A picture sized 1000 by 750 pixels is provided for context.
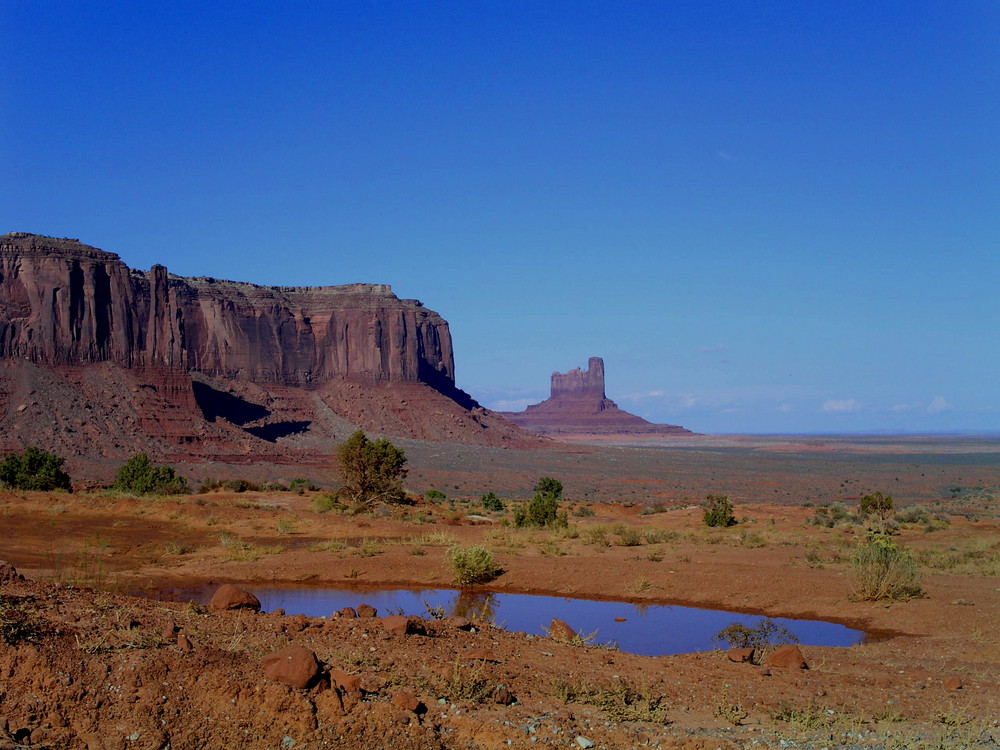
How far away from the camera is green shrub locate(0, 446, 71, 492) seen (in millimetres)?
35062

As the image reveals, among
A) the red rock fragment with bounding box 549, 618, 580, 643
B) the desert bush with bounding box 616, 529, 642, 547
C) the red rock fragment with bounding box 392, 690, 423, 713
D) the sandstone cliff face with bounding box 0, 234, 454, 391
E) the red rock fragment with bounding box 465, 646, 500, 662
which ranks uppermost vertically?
the sandstone cliff face with bounding box 0, 234, 454, 391

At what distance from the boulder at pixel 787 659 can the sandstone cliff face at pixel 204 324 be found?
260 ft

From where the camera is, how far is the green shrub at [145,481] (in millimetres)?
34594

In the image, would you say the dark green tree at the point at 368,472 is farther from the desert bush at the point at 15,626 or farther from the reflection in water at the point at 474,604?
the desert bush at the point at 15,626

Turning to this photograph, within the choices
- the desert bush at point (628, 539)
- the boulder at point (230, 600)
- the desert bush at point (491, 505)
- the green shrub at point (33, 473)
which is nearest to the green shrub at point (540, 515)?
the desert bush at point (628, 539)

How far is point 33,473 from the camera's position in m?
36.4

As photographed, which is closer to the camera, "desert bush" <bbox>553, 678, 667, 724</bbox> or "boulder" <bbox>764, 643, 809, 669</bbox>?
"desert bush" <bbox>553, 678, 667, 724</bbox>

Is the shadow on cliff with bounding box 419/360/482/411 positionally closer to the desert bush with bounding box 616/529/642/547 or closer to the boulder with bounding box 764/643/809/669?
the desert bush with bounding box 616/529/642/547

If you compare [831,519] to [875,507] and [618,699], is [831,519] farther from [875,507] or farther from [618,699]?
[618,699]

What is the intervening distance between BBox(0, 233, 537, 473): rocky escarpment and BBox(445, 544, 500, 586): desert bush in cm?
5455

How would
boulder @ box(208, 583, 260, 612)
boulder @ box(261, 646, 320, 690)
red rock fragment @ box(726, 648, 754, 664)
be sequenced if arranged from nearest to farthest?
boulder @ box(261, 646, 320, 690), red rock fragment @ box(726, 648, 754, 664), boulder @ box(208, 583, 260, 612)

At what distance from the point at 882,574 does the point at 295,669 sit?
1153 centimetres

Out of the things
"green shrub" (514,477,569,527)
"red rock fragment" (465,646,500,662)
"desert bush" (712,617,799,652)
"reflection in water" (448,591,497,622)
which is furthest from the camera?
"green shrub" (514,477,569,527)

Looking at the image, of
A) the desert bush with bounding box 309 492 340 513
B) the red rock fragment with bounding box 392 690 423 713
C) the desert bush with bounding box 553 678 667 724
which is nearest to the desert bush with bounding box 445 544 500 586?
the desert bush with bounding box 553 678 667 724
